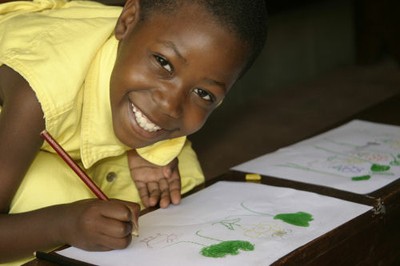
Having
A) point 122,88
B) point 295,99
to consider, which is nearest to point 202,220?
point 122,88

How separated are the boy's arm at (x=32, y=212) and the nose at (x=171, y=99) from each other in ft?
0.52

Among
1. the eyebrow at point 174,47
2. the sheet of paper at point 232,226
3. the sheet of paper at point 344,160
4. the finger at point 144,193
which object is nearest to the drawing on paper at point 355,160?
the sheet of paper at point 344,160

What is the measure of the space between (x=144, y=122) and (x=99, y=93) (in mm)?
98

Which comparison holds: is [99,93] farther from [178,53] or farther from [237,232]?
[237,232]

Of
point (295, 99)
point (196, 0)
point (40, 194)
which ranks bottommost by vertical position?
point (295, 99)

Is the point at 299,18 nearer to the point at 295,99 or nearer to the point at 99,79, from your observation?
the point at 295,99

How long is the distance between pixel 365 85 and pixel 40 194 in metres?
1.85

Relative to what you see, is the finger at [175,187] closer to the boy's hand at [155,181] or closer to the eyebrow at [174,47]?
the boy's hand at [155,181]

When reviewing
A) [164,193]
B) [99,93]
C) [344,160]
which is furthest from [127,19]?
[344,160]

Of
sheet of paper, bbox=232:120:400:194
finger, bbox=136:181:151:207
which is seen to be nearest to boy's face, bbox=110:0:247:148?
finger, bbox=136:181:151:207

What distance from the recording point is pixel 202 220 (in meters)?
1.12

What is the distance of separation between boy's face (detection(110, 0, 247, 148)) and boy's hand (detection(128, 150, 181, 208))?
3.6 inches

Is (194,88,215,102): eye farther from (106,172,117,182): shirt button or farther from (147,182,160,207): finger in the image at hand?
(106,172,117,182): shirt button

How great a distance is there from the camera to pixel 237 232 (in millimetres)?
1070
